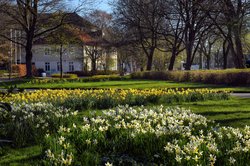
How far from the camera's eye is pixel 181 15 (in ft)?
135

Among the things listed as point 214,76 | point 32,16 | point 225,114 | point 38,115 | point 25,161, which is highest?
point 32,16

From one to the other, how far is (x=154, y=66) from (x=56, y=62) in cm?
2141

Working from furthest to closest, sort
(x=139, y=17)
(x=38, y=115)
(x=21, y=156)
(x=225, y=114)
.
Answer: (x=139, y=17), (x=225, y=114), (x=38, y=115), (x=21, y=156)

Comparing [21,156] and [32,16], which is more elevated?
[32,16]

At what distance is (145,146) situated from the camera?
6062mm

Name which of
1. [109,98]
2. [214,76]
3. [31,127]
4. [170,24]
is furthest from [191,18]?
[31,127]

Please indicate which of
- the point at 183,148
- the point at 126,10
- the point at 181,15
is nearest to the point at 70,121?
the point at 183,148

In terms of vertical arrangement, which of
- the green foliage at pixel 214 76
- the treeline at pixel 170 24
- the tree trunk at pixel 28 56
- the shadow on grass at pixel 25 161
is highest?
the treeline at pixel 170 24

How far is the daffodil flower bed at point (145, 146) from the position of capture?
5156mm

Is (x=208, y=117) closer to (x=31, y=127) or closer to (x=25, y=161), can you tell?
(x=31, y=127)

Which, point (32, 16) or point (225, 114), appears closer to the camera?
point (225, 114)

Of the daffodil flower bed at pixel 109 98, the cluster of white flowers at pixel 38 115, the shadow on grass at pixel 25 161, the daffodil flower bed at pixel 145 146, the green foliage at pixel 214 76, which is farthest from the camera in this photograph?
the green foliage at pixel 214 76

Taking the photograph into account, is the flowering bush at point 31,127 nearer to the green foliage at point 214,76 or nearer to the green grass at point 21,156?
the green grass at point 21,156

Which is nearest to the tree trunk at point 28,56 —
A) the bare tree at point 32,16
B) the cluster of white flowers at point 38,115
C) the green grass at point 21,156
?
the bare tree at point 32,16
